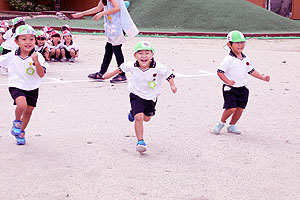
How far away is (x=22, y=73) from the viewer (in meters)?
5.20

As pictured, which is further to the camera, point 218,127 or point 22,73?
point 218,127

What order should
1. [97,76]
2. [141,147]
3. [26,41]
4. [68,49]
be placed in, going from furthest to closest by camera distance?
[68,49]
[97,76]
[26,41]
[141,147]

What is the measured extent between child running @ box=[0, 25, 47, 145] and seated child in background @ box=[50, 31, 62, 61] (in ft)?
20.9

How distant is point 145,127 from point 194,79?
3553 mm

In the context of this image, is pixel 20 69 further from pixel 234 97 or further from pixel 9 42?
pixel 9 42

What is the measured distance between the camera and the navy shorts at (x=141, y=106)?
5203mm

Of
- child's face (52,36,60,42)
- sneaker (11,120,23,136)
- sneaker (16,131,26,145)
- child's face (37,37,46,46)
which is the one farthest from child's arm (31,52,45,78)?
child's face (52,36,60,42)

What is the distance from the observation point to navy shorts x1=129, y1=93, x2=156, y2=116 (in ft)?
17.1

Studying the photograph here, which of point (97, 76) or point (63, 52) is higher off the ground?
point (97, 76)

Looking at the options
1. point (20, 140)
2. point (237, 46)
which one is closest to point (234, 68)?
point (237, 46)

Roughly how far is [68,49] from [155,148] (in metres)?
6.83

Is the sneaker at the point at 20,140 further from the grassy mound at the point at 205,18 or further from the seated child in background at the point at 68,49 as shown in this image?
the grassy mound at the point at 205,18

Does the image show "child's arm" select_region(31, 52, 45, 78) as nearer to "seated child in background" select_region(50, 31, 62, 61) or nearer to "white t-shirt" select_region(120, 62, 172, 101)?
"white t-shirt" select_region(120, 62, 172, 101)

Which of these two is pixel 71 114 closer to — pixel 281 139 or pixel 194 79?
pixel 281 139
